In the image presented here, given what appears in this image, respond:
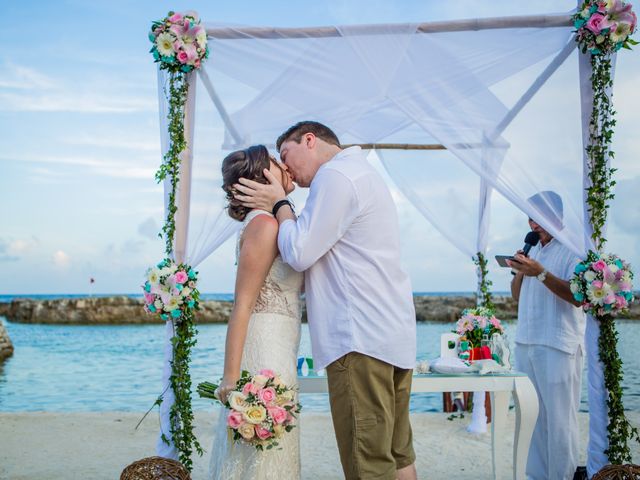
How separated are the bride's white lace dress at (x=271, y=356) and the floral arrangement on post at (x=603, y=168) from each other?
6.67ft

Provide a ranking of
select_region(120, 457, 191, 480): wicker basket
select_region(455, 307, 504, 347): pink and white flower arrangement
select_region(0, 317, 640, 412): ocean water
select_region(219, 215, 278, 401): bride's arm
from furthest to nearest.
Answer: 1. select_region(0, 317, 640, 412): ocean water
2. select_region(455, 307, 504, 347): pink and white flower arrangement
3. select_region(120, 457, 191, 480): wicker basket
4. select_region(219, 215, 278, 401): bride's arm

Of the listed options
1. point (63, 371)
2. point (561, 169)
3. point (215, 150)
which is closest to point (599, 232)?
point (561, 169)

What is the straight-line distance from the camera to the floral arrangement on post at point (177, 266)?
3660 millimetres

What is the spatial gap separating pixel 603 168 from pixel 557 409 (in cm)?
148

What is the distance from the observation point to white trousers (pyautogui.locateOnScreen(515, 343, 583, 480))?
3912 mm

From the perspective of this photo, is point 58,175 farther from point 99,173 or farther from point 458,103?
point 458,103

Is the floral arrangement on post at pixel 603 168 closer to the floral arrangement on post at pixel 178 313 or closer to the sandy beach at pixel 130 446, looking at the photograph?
the sandy beach at pixel 130 446

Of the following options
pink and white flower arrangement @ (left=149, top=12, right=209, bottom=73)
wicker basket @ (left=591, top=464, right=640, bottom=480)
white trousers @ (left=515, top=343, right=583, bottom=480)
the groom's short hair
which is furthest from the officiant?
pink and white flower arrangement @ (left=149, top=12, right=209, bottom=73)

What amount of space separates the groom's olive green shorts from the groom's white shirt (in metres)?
0.05

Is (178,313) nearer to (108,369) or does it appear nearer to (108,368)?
(108,369)

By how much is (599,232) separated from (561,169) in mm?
435

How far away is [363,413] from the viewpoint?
2.23m

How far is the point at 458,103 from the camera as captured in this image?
12.2ft

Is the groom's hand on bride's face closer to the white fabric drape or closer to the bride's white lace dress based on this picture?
the bride's white lace dress
